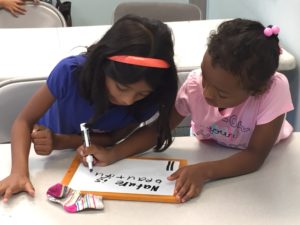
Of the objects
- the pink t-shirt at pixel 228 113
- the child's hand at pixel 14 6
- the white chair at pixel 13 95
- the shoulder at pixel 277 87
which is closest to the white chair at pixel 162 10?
the child's hand at pixel 14 6

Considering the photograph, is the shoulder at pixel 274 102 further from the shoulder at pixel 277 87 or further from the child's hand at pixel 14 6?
the child's hand at pixel 14 6

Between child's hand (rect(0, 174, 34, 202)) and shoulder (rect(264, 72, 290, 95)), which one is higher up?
shoulder (rect(264, 72, 290, 95))

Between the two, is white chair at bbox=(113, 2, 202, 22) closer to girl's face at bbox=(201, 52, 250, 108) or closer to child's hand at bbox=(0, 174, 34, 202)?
girl's face at bbox=(201, 52, 250, 108)

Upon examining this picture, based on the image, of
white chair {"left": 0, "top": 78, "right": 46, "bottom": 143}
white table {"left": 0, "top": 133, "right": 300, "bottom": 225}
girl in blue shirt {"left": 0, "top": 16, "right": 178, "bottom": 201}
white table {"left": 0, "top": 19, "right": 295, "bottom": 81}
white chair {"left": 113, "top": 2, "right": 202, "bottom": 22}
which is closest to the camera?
white table {"left": 0, "top": 133, "right": 300, "bottom": 225}

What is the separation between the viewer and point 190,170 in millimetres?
932

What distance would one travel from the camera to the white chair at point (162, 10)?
2.11 meters

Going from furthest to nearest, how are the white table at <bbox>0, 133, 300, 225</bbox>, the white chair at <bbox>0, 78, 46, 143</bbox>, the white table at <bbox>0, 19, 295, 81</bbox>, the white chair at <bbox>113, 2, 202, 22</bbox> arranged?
the white chair at <bbox>113, 2, 202, 22</bbox>, the white table at <bbox>0, 19, 295, 81</bbox>, the white chair at <bbox>0, 78, 46, 143</bbox>, the white table at <bbox>0, 133, 300, 225</bbox>

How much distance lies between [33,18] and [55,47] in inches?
23.8

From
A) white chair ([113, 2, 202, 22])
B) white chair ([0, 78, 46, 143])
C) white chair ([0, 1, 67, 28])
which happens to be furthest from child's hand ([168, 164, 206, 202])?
white chair ([0, 1, 67, 28])

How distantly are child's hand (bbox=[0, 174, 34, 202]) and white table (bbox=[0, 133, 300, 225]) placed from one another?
1cm

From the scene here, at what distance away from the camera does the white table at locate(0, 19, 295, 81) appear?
1447 mm

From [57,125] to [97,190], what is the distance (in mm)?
372

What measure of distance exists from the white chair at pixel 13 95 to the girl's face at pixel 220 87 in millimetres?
492

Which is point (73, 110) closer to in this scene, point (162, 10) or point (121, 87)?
point (121, 87)
